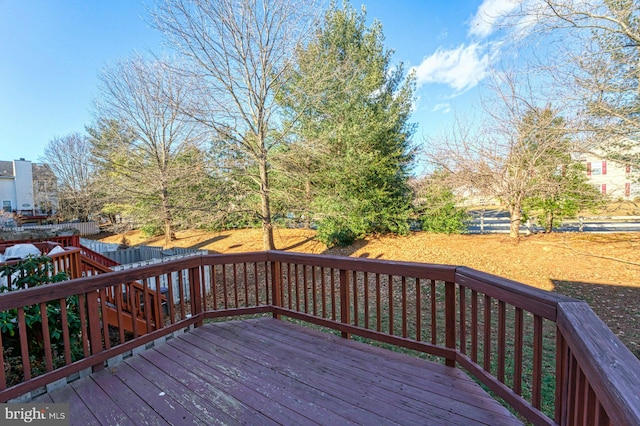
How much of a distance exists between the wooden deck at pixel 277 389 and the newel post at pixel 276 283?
664mm

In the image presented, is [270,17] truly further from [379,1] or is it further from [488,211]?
[488,211]

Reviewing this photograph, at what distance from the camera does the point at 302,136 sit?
820 cm

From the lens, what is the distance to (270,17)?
22.8 ft

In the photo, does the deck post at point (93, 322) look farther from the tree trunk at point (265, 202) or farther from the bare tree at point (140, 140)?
the bare tree at point (140, 140)

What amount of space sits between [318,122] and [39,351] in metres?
7.45

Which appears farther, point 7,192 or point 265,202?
point 7,192

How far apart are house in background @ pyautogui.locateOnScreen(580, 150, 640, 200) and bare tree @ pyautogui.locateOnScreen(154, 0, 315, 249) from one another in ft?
21.1

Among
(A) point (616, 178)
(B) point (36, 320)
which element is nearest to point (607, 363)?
(B) point (36, 320)

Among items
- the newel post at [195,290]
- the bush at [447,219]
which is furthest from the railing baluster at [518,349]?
the bush at [447,219]

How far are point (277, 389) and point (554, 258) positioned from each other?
742cm

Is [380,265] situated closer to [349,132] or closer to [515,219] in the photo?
[349,132]

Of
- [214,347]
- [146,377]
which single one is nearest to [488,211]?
[214,347]

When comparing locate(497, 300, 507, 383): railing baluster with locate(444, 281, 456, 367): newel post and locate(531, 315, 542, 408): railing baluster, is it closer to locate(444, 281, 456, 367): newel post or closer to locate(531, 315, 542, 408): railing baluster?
locate(531, 315, 542, 408): railing baluster

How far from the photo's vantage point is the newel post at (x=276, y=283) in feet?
11.2
